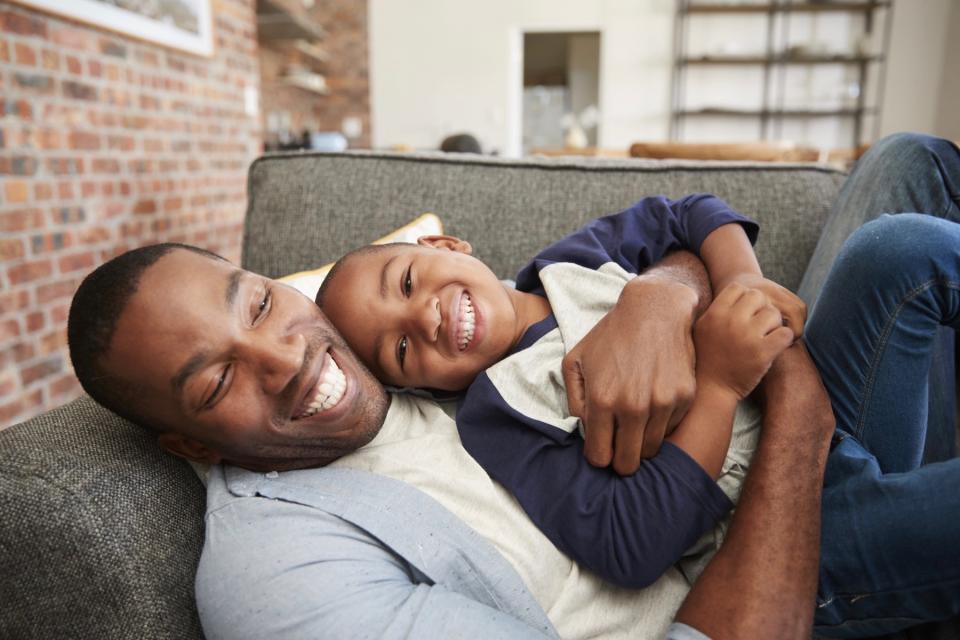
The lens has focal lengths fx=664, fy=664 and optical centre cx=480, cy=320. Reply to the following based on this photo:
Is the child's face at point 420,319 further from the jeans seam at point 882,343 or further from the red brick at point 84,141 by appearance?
the red brick at point 84,141

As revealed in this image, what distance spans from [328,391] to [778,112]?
22.3ft

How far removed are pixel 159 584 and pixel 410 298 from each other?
48cm

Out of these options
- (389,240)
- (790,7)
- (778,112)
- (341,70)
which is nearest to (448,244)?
(389,240)

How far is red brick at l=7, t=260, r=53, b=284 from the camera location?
2.04 meters

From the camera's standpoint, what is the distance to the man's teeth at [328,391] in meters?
0.86

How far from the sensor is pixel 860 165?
4.09 feet

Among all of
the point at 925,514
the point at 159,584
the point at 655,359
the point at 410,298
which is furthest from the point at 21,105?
the point at 925,514

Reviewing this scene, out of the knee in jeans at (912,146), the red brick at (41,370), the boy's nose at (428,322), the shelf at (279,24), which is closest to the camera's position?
the boy's nose at (428,322)

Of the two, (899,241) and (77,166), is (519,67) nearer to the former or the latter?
(77,166)

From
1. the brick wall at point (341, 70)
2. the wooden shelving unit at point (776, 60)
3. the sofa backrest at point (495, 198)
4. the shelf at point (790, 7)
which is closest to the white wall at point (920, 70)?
the wooden shelving unit at point (776, 60)

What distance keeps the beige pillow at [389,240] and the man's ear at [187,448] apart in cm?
30

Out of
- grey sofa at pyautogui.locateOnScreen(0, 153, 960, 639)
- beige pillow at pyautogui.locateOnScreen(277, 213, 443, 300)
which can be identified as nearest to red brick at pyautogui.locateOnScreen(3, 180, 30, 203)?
grey sofa at pyautogui.locateOnScreen(0, 153, 960, 639)

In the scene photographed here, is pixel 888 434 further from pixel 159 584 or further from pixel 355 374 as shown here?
pixel 159 584

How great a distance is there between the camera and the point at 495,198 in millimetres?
1476
